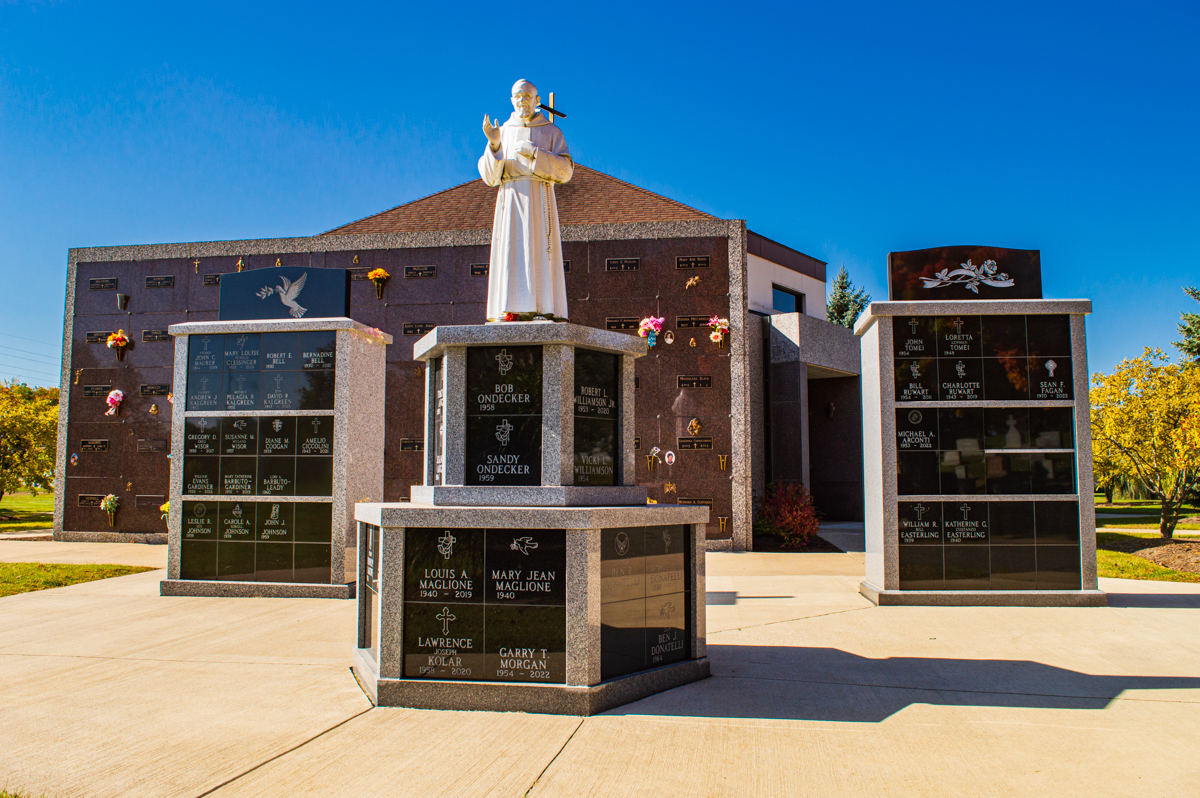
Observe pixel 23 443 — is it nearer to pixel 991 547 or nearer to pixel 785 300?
pixel 785 300

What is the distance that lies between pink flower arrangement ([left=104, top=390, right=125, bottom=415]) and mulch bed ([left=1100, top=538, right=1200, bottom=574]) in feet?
66.0

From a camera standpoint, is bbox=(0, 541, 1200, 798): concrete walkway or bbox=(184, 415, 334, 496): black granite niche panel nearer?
bbox=(0, 541, 1200, 798): concrete walkway

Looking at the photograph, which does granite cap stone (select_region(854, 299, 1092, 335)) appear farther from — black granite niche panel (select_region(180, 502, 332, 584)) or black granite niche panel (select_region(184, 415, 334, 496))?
black granite niche panel (select_region(180, 502, 332, 584))

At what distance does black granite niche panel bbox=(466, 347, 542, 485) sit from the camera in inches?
229

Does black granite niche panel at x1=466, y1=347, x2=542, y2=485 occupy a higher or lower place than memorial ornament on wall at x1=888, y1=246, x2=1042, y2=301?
lower

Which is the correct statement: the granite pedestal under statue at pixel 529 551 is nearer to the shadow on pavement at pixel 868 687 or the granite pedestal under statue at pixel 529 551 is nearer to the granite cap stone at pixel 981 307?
the shadow on pavement at pixel 868 687

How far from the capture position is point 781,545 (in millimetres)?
15344

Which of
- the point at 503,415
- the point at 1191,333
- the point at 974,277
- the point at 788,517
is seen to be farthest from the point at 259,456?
the point at 1191,333

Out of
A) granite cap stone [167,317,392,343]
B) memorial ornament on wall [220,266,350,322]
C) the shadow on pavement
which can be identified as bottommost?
the shadow on pavement

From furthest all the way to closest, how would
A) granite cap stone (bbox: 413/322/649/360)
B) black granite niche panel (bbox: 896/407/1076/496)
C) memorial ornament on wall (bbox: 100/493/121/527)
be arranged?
memorial ornament on wall (bbox: 100/493/121/527), black granite niche panel (bbox: 896/407/1076/496), granite cap stone (bbox: 413/322/649/360)

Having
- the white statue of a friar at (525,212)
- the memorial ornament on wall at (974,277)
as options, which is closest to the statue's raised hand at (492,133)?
the white statue of a friar at (525,212)

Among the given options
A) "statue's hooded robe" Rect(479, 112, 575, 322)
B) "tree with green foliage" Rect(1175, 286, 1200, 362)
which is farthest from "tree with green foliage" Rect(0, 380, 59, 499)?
"tree with green foliage" Rect(1175, 286, 1200, 362)

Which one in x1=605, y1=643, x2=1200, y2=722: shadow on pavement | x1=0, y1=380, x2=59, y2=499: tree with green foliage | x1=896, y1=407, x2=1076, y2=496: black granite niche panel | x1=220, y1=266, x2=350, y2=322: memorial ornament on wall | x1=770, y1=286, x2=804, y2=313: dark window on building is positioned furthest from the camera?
x1=770, y1=286, x2=804, y2=313: dark window on building

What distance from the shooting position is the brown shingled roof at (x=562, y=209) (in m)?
18.0
